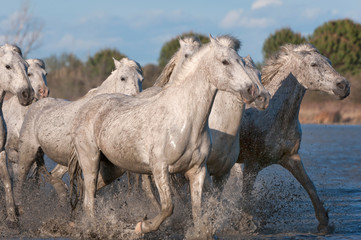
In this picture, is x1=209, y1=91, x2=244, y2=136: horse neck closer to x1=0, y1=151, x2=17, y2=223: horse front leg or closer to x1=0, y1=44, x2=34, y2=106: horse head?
x1=0, y1=44, x2=34, y2=106: horse head

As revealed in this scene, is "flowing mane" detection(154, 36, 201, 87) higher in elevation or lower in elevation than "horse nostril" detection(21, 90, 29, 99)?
higher

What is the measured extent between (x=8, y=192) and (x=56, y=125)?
1.00m

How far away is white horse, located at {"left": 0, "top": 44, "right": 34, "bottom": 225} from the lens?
782 cm

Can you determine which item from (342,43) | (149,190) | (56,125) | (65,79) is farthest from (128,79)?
(342,43)

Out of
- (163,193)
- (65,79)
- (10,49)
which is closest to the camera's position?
(163,193)

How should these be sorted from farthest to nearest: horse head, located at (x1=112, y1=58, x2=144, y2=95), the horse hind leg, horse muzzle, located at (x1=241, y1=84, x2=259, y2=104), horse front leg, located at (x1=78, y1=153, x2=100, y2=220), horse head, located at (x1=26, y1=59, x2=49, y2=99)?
1. horse head, located at (x1=26, y1=59, x2=49, y2=99)
2. horse head, located at (x1=112, y1=58, x2=144, y2=95)
3. the horse hind leg
4. horse front leg, located at (x1=78, y1=153, x2=100, y2=220)
5. horse muzzle, located at (x1=241, y1=84, x2=259, y2=104)

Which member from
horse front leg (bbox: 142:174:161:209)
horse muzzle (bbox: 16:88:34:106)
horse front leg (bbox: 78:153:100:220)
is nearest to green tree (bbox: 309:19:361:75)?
horse front leg (bbox: 142:174:161:209)

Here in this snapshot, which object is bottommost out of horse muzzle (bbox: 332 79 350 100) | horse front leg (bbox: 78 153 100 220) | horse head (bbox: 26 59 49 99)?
horse front leg (bbox: 78 153 100 220)

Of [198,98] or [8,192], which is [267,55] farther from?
[198,98]

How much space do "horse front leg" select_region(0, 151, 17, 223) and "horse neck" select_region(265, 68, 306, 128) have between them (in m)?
3.17

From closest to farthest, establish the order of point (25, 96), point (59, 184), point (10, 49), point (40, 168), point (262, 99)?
point (262, 99), point (25, 96), point (10, 49), point (59, 184), point (40, 168)

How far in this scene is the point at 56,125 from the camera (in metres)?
8.55

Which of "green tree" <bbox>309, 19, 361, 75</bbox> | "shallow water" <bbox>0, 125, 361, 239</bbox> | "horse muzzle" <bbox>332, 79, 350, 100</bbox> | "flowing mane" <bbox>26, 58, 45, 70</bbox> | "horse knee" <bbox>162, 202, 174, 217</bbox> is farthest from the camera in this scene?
"green tree" <bbox>309, 19, 361, 75</bbox>

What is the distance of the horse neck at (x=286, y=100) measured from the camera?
26.7 feet
